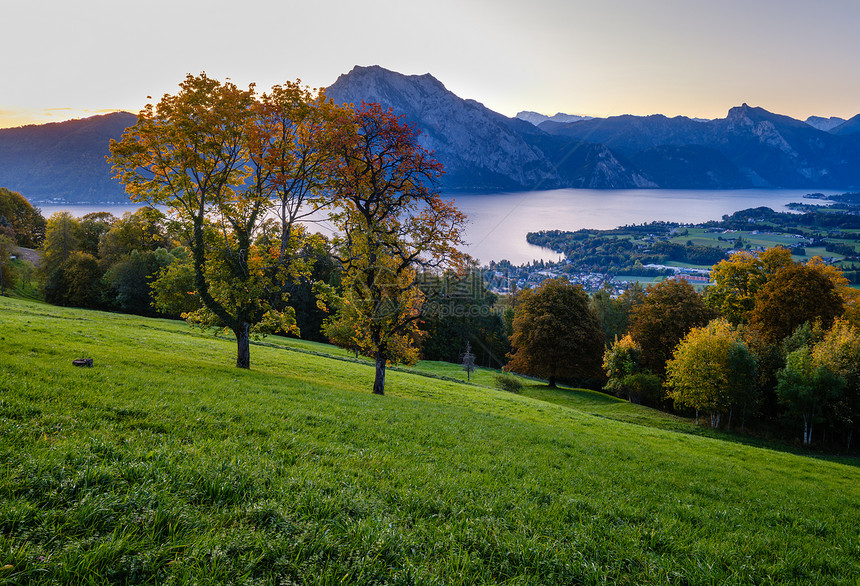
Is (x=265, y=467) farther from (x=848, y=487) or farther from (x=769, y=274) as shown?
(x=769, y=274)

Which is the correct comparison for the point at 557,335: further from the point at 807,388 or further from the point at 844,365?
the point at 844,365

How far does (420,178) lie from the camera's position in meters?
16.4

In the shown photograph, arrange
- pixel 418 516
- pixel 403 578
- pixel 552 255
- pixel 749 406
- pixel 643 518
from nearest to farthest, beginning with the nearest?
pixel 403 578 → pixel 418 516 → pixel 643 518 → pixel 749 406 → pixel 552 255

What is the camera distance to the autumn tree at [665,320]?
4131cm

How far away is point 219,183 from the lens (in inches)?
626

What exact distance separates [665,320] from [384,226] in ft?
126

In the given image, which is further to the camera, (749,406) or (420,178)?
(749,406)

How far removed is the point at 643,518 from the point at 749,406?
1229 inches

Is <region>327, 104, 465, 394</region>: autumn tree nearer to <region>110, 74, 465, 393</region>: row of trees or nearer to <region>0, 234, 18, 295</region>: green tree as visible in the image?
<region>110, 74, 465, 393</region>: row of trees

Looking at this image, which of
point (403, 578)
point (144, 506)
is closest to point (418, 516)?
point (403, 578)

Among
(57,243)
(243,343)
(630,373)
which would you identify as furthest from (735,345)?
(57,243)

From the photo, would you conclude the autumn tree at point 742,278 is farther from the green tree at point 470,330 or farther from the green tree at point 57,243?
the green tree at point 57,243

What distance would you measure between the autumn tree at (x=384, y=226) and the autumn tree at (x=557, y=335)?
2675 centimetres

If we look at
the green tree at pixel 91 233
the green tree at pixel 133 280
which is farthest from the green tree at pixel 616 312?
the green tree at pixel 91 233
